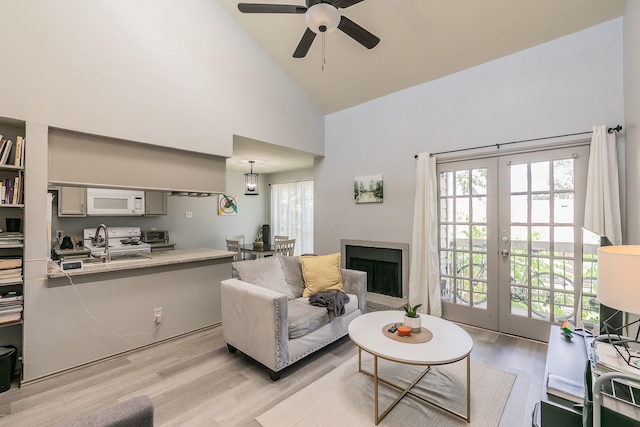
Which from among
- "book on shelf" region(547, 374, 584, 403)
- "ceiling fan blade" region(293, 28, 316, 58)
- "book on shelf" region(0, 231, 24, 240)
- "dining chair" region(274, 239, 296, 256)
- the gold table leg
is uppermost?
"ceiling fan blade" region(293, 28, 316, 58)

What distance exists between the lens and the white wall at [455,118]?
8.58 ft

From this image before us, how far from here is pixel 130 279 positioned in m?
2.76

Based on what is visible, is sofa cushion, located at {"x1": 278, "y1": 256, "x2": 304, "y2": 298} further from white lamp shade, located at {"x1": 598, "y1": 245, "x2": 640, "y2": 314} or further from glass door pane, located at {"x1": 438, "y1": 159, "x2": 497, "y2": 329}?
white lamp shade, located at {"x1": 598, "y1": 245, "x2": 640, "y2": 314}

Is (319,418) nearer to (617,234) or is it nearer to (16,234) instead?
(16,234)

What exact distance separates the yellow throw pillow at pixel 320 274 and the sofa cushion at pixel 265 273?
236mm

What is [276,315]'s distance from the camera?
85.7 inches

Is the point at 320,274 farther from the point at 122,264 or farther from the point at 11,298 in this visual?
the point at 11,298

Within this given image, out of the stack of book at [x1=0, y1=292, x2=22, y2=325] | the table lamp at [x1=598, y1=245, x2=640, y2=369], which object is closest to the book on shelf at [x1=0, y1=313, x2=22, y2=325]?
the stack of book at [x1=0, y1=292, x2=22, y2=325]

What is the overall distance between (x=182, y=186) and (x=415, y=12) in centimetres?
313

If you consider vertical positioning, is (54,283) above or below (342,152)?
below

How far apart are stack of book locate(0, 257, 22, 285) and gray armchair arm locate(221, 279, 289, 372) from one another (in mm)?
1569

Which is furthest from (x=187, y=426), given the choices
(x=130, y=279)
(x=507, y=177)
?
(x=507, y=177)

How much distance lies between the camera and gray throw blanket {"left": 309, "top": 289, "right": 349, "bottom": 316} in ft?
8.88

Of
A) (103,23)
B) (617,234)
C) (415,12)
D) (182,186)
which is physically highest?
(415,12)
